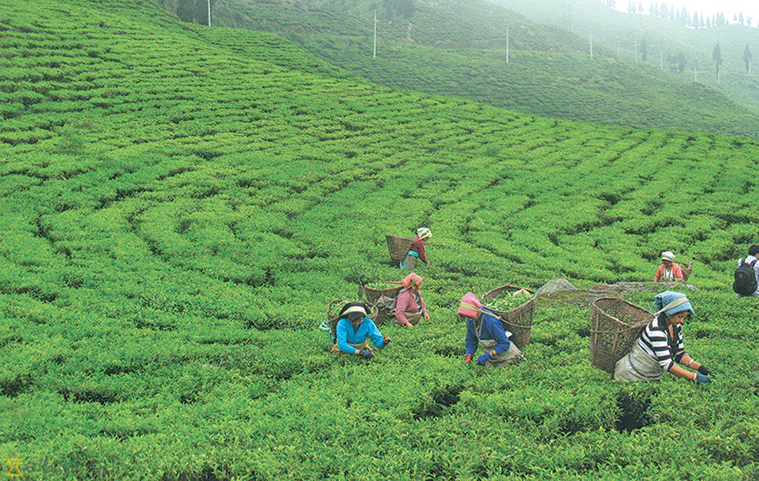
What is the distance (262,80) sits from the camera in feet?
122

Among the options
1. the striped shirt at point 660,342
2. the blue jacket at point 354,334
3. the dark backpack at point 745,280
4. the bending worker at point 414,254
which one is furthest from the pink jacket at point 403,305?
the dark backpack at point 745,280

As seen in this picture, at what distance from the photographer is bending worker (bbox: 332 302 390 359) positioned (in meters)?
8.73

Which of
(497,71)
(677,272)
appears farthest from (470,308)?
(497,71)

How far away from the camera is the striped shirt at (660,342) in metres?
7.11

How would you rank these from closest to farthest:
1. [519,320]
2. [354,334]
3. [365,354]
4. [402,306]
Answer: [519,320], [365,354], [354,334], [402,306]

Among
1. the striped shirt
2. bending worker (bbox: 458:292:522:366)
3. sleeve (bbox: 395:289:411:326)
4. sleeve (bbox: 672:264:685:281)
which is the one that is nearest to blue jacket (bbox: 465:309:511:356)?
bending worker (bbox: 458:292:522:366)

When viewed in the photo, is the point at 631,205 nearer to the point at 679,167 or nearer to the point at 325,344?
the point at 679,167

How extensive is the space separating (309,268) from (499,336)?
7.56 meters

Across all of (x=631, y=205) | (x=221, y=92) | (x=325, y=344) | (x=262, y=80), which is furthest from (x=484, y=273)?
(x=262, y=80)

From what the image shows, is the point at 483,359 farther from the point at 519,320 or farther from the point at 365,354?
the point at 365,354

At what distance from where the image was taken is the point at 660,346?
281 inches

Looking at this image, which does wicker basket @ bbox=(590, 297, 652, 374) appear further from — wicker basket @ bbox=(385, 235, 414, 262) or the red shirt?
wicker basket @ bbox=(385, 235, 414, 262)

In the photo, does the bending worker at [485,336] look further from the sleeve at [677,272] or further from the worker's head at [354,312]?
the sleeve at [677,272]

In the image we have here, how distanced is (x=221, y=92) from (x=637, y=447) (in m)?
32.4
